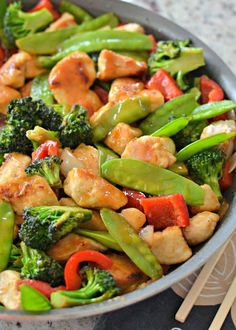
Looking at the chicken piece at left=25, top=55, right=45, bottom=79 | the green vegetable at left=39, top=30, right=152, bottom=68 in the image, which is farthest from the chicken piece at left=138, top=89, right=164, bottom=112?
the chicken piece at left=25, top=55, right=45, bottom=79

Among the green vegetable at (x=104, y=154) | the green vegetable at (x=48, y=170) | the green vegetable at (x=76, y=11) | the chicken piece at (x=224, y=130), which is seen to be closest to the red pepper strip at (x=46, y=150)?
the green vegetable at (x=48, y=170)

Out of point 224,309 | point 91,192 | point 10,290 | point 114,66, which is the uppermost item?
point 114,66

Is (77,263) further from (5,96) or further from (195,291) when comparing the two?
(5,96)

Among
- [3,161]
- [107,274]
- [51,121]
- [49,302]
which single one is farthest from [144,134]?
[49,302]

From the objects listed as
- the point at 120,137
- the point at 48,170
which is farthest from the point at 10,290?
the point at 120,137

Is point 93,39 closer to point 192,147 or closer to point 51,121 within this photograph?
A: point 51,121

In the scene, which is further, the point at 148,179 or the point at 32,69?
the point at 32,69

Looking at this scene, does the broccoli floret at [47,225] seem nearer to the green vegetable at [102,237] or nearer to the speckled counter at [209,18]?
the green vegetable at [102,237]
